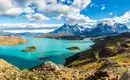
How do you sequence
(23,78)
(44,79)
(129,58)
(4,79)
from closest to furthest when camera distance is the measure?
(4,79) < (23,78) < (44,79) < (129,58)

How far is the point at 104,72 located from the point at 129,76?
29036 millimetres

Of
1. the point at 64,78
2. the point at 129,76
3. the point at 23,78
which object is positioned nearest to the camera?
the point at 129,76

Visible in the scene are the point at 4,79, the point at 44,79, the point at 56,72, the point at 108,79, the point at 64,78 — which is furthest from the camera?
the point at 56,72

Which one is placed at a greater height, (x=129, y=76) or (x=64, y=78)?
(x=129, y=76)

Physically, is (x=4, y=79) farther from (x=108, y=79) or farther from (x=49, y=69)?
(x=49, y=69)

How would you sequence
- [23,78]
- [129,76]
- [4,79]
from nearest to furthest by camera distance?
[129,76], [4,79], [23,78]

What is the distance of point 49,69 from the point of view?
4909 inches

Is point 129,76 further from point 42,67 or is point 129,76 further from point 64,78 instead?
point 42,67

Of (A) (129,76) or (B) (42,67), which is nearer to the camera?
(A) (129,76)

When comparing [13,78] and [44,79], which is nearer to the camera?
[13,78]

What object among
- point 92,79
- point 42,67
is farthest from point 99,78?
point 42,67

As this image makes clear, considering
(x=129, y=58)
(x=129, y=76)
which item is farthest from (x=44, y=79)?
(x=129, y=58)

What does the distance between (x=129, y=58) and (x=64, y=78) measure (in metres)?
103

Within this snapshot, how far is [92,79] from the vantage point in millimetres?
72938
